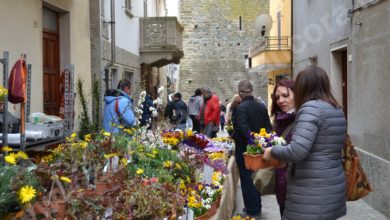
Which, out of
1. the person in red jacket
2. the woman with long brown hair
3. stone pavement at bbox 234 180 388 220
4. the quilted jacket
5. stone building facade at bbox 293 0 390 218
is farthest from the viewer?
the person in red jacket

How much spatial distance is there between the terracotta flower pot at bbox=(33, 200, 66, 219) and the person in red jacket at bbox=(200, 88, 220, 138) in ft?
28.5

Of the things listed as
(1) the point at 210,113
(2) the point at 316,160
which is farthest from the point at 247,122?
(1) the point at 210,113

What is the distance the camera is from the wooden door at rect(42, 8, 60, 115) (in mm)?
8383

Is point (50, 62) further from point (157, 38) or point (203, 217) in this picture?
point (157, 38)

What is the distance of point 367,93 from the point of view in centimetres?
795

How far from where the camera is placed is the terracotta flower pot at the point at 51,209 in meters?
2.76

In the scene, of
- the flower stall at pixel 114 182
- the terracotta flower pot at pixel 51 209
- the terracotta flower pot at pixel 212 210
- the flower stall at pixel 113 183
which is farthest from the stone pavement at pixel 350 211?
the terracotta flower pot at pixel 51 209

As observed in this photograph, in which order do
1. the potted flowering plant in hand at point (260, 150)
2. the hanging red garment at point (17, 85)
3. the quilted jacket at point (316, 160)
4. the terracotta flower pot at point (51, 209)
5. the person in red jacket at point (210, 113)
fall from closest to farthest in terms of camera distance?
the terracotta flower pot at point (51, 209) → the quilted jacket at point (316, 160) → the potted flowering plant in hand at point (260, 150) → the hanging red garment at point (17, 85) → the person in red jacket at point (210, 113)

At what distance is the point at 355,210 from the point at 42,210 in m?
5.46

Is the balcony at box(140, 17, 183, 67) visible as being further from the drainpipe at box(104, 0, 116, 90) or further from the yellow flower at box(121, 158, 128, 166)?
the yellow flower at box(121, 158, 128, 166)

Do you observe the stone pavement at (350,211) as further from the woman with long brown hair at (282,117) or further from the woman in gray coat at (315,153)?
the woman in gray coat at (315,153)

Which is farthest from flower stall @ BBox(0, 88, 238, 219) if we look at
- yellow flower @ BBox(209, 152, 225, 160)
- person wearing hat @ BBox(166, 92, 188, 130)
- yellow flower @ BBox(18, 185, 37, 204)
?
person wearing hat @ BBox(166, 92, 188, 130)

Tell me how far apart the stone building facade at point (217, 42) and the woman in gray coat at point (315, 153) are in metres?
32.4

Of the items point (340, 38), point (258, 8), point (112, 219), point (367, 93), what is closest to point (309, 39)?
point (340, 38)
